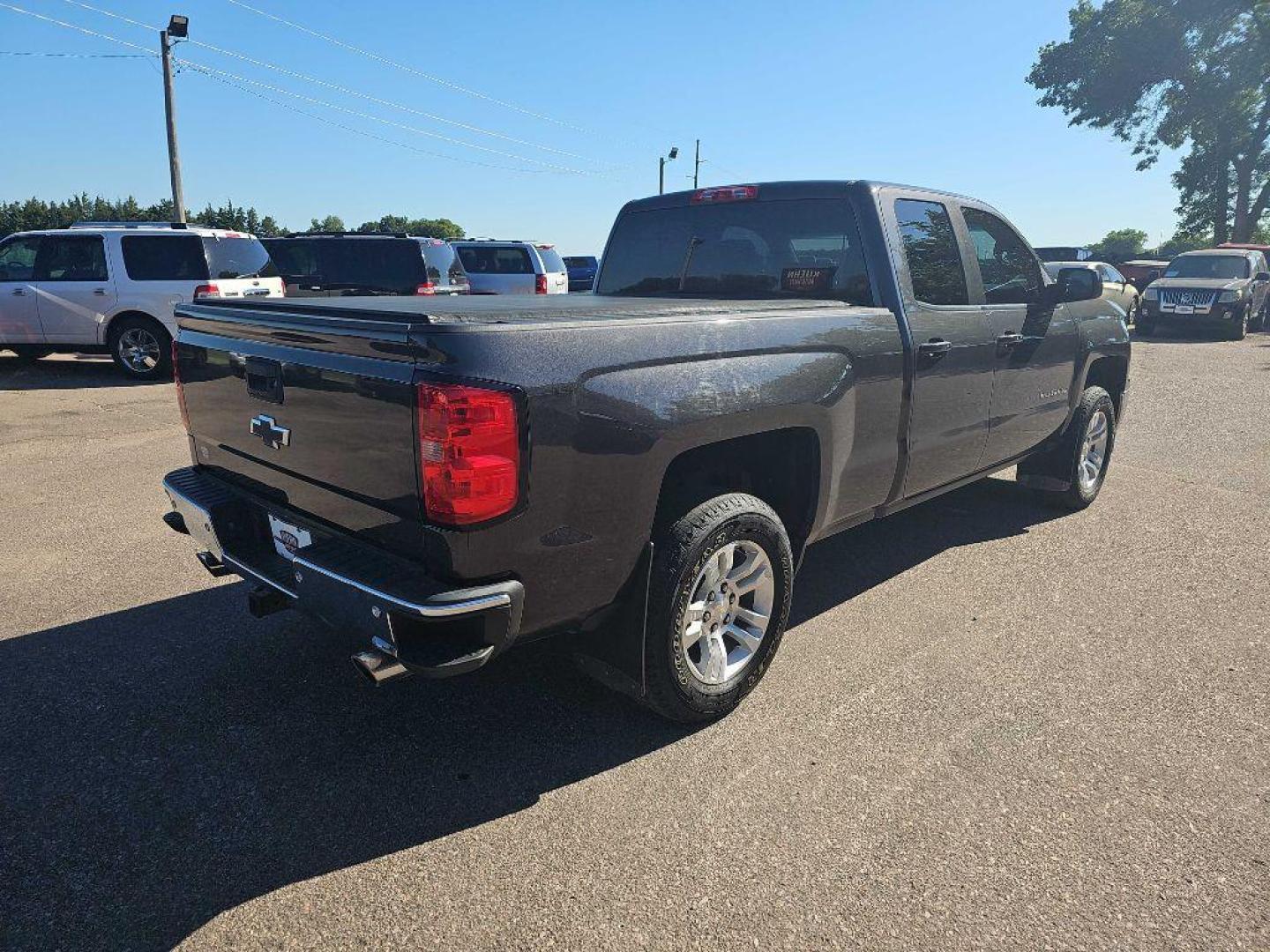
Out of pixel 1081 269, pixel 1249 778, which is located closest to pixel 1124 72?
pixel 1081 269

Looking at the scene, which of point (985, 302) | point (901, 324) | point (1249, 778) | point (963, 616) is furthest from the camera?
point (985, 302)

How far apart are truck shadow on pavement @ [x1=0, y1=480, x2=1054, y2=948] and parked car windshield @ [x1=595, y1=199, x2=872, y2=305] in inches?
63.9

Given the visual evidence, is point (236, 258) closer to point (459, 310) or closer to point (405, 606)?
point (459, 310)

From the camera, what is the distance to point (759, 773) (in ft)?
9.08

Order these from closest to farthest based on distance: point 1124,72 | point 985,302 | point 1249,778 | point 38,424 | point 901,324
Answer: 1. point 1249,778
2. point 901,324
3. point 985,302
4. point 38,424
5. point 1124,72

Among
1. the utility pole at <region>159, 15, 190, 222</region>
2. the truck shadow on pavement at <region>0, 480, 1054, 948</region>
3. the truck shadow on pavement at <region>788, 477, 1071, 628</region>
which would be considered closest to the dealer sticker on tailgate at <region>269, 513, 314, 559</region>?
the truck shadow on pavement at <region>0, 480, 1054, 948</region>

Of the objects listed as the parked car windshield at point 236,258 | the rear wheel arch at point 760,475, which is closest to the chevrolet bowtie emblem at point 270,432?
the rear wheel arch at point 760,475

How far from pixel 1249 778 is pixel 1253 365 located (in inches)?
585

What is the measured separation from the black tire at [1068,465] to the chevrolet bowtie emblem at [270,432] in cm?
463

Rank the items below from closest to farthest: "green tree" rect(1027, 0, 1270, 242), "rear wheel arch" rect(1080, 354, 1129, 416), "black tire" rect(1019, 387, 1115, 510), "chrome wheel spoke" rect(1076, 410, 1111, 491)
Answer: "black tire" rect(1019, 387, 1115, 510) → "chrome wheel spoke" rect(1076, 410, 1111, 491) → "rear wheel arch" rect(1080, 354, 1129, 416) → "green tree" rect(1027, 0, 1270, 242)

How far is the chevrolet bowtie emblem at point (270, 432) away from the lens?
274 centimetres

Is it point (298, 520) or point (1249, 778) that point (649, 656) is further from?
point (1249, 778)

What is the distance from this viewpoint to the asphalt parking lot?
2160 millimetres

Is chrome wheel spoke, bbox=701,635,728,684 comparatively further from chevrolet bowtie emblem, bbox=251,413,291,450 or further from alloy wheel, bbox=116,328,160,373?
alloy wheel, bbox=116,328,160,373
